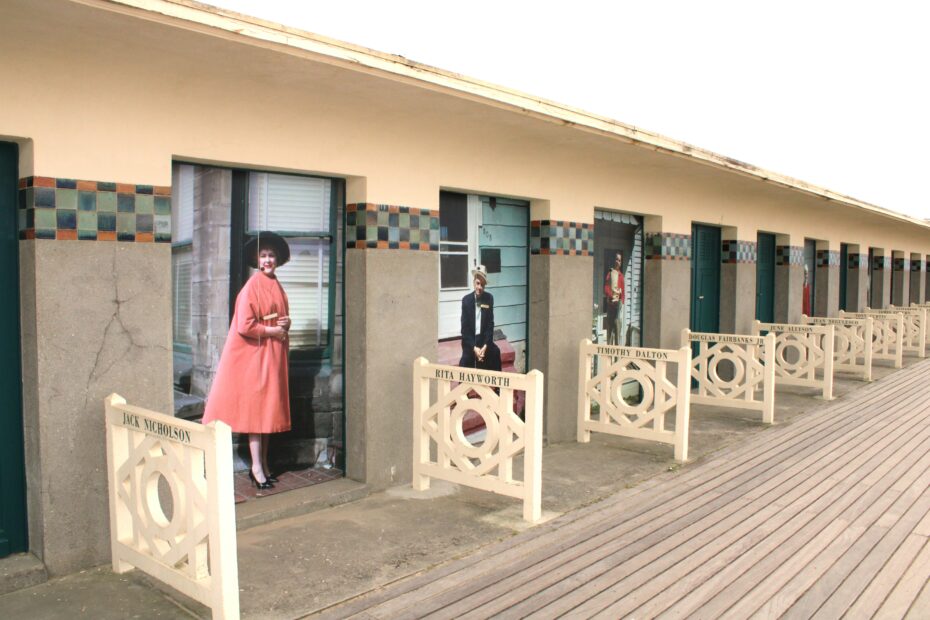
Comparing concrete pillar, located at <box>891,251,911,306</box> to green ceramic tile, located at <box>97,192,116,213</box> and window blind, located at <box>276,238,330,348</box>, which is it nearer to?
window blind, located at <box>276,238,330,348</box>

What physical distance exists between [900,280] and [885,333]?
848 centimetres

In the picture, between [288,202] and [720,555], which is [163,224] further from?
[720,555]

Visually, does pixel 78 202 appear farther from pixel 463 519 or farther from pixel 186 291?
pixel 463 519

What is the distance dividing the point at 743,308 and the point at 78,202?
961cm

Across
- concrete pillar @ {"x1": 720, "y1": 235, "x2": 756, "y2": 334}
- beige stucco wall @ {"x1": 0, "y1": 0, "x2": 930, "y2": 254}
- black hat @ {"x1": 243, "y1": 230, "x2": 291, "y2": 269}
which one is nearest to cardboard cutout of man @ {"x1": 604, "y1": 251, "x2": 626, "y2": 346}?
beige stucco wall @ {"x1": 0, "y1": 0, "x2": 930, "y2": 254}

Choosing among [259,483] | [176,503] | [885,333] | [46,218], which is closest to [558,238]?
[259,483]

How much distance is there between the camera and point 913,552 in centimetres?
436

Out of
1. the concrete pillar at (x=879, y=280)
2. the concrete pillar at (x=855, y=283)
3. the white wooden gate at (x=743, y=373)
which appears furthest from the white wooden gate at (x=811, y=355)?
the concrete pillar at (x=879, y=280)

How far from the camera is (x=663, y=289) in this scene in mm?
9258

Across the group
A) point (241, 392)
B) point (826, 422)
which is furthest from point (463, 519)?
point (826, 422)

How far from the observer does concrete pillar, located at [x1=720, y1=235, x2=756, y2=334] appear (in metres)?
11.0

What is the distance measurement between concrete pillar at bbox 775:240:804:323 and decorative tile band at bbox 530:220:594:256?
264 inches

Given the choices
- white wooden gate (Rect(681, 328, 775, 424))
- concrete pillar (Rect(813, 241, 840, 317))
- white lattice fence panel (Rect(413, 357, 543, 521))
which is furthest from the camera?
concrete pillar (Rect(813, 241, 840, 317))

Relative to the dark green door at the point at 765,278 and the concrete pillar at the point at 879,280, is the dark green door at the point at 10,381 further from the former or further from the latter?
the concrete pillar at the point at 879,280
